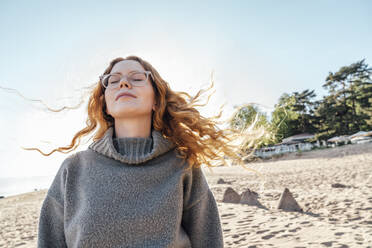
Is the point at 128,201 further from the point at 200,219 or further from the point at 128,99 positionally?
the point at 128,99

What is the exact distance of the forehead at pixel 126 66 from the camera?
190 centimetres

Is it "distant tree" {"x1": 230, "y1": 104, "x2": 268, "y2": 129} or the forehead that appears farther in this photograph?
"distant tree" {"x1": 230, "y1": 104, "x2": 268, "y2": 129}

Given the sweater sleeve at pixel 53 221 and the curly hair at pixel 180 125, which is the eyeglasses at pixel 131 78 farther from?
the sweater sleeve at pixel 53 221

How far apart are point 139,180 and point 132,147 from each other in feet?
0.93

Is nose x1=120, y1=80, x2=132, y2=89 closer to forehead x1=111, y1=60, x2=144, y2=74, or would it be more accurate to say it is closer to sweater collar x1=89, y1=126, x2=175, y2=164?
forehead x1=111, y1=60, x2=144, y2=74

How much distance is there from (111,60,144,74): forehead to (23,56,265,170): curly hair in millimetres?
115

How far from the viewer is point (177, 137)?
2.02m

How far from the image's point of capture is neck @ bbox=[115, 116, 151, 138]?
184 centimetres

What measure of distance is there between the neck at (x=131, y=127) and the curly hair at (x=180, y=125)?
0.16 m

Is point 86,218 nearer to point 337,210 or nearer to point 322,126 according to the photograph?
point 337,210

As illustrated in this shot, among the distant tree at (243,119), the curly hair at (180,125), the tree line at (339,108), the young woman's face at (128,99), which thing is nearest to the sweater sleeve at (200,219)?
the curly hair at (180,125)

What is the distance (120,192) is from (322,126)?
41944mm

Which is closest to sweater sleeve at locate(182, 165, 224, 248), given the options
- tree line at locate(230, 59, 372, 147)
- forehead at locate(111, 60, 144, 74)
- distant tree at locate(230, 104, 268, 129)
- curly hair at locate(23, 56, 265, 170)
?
curly hair at locate(23, 56, 265, 170)

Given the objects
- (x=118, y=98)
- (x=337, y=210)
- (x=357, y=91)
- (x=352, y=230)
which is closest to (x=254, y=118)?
(x=118, y=98)
